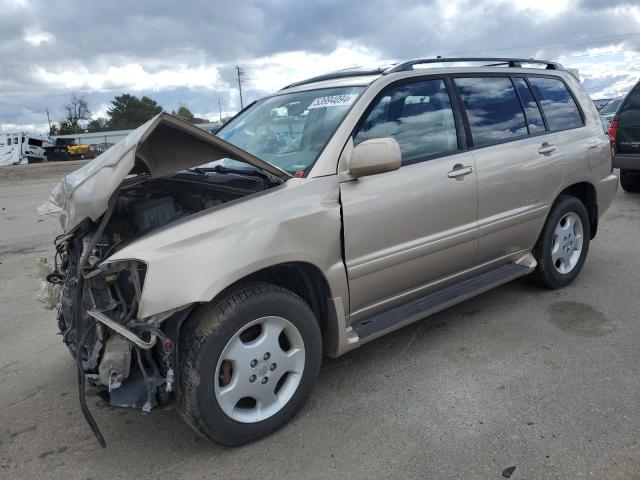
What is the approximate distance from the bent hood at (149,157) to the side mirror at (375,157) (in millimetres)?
540

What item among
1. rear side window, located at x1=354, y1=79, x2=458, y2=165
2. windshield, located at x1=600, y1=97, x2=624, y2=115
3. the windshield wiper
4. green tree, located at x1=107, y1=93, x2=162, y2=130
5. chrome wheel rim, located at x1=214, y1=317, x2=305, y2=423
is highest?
green tree, located at x1=107, y1=93, x2=162, y2=130

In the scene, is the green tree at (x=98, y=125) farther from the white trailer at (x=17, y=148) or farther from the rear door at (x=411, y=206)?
the rear door at (x=411, y=206)

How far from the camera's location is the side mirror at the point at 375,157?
9.14ft

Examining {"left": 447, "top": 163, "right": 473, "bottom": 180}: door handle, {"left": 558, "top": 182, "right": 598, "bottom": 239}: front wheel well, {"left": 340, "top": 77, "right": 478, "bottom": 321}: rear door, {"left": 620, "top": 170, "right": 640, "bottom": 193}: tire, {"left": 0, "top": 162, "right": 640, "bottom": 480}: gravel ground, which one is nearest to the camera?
{"left": 0, "top": 162, "right": 640, "bottom": 480}: gravel ground

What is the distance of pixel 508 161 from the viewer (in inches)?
148

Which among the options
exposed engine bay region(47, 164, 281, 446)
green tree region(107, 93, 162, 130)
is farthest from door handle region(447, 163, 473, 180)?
green tree region(107, 93, 162, 130)

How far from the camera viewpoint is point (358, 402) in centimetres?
299

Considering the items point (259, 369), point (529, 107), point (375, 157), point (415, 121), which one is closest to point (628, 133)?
point (529, 107)

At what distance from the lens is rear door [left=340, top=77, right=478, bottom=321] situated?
2973mm

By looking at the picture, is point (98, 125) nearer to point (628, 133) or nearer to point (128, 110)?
point (128, 110)

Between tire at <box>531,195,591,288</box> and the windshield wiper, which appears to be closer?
the windshield wiper

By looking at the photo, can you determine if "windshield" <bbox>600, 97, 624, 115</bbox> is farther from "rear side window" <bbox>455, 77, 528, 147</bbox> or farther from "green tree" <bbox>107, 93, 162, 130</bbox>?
"green tree" <bbox>107, 93, 162, 130</bbox>

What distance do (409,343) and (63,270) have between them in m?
2.31

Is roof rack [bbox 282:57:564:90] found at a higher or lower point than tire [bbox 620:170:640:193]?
higher
